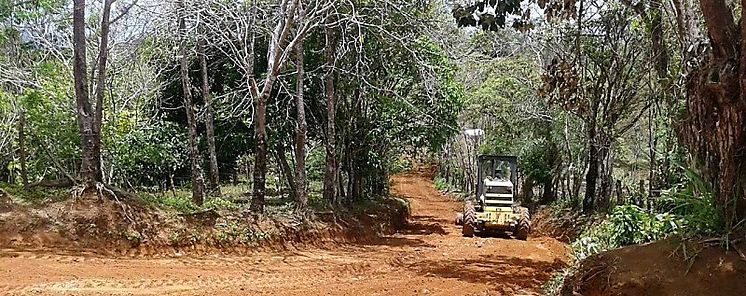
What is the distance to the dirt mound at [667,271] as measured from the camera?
4.07 metres

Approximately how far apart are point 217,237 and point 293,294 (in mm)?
4208

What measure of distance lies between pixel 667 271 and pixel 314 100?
12.6 meters

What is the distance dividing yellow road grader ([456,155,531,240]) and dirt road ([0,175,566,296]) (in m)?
2.65

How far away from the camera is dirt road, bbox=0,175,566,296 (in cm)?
725

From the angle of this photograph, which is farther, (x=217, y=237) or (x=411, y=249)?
(x=411, y=249)

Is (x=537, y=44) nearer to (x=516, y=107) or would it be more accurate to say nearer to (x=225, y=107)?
(x=516, y=107)

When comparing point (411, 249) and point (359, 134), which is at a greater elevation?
point (359, 134)

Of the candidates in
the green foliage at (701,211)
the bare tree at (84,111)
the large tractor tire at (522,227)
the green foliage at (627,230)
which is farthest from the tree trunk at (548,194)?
the green foliage at (701,211)

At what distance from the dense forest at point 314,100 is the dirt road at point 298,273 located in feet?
4.18

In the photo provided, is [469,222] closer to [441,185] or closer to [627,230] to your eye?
[627,230]

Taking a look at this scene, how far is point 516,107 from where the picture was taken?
20.6 metres

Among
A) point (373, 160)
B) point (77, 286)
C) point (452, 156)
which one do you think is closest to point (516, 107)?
point (373, 160)

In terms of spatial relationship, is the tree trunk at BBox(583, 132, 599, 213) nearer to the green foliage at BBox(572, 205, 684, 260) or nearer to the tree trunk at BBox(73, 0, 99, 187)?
the green foliage at BBox(572, 205, 684, 260)

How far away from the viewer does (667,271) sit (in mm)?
4375
